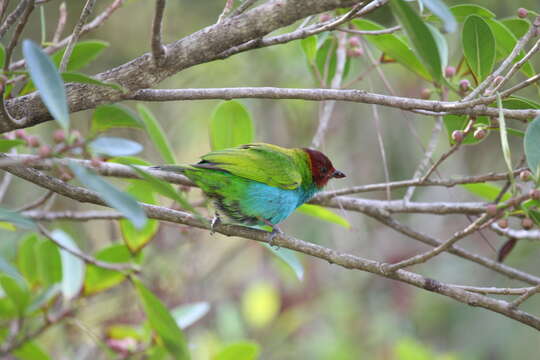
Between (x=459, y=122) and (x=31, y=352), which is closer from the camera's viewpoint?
(x=459, y=122)

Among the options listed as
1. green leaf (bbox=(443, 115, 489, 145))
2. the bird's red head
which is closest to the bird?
the bird's red head

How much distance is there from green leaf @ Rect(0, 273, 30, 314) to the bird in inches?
38.3

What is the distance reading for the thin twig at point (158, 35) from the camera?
5.86 feet

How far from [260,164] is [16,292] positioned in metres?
1.38

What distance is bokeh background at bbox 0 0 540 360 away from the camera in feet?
17.4

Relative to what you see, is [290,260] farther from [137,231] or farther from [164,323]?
[137,231]

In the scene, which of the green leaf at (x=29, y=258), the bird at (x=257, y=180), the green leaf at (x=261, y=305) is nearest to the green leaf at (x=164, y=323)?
the bird at (x=257, y=180)

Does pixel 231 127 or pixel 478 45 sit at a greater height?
pixel 478 45

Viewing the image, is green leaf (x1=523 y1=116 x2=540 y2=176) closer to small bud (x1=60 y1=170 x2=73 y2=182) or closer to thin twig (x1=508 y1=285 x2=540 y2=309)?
thin twig (x1=508 y1=285 x2=540 y2=309)

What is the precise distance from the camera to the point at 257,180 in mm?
3471

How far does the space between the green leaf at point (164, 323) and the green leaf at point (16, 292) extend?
1.98ft

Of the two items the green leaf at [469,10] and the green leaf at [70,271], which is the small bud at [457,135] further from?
the green leaf at [70,271]

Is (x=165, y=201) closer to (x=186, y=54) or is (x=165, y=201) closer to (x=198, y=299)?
(x=198, y=299)

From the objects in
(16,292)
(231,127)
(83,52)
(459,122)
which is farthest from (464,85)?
(16,292)
